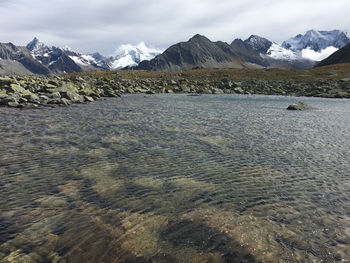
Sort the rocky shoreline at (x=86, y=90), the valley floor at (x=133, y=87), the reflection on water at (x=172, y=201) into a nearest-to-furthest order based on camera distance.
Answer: the reflection on water at (x=172, y=201) < the rocky shoreline at (x=86, y=90) < the valley floor at (x=133, y=87)

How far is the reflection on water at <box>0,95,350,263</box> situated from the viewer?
538 centimetres

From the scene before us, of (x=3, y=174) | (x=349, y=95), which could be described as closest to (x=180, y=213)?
(x=3, y=174)

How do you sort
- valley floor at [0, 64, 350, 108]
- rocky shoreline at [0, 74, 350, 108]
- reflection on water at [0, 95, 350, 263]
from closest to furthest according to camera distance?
reflection on water at [0, 95, 350, 263]
rocky shoreline at [0, 74, 350, 108]
valley floor at [0, 64, 350, 108]

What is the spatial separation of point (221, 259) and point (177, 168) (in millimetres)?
5437

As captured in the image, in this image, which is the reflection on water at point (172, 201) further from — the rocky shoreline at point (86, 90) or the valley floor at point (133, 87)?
the valley floor at point (133, 87)

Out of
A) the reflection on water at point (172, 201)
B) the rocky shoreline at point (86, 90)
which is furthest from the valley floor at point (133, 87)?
the reflection on water at point (172, 201)

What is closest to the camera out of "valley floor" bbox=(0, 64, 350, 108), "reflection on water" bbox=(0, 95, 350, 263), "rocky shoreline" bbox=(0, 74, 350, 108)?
"reflection on water" bbox=(0, 95, 350, 263)

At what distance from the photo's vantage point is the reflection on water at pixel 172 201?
538 centimetres

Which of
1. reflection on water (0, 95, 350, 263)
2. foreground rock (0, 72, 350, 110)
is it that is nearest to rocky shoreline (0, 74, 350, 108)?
foreground rock (0, 72, 350, 110)

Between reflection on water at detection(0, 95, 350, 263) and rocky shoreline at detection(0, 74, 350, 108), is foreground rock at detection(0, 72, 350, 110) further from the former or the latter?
reflection on water at detection(0, 95, 350, 263)

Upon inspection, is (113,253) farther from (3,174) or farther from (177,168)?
(3,174)

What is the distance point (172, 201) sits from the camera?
750 cm

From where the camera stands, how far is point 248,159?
11656 millimetres

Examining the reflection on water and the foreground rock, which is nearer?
the reflection on water
